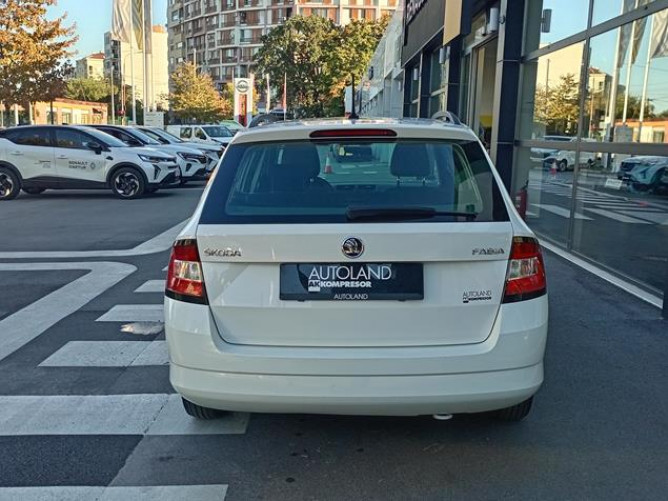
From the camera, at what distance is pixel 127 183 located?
53.1 ft

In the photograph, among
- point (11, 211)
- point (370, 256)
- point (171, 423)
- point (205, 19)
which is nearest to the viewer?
point (370, 256)

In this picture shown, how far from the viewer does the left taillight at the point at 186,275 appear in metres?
3.25

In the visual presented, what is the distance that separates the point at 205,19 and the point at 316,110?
60548mm

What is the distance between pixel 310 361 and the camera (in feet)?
10.3

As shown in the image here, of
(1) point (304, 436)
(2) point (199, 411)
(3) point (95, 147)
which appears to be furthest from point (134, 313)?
(3) point (95, 147)

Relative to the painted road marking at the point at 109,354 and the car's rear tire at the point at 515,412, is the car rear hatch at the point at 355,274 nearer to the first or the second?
the car's rear tire at the point at 515,412

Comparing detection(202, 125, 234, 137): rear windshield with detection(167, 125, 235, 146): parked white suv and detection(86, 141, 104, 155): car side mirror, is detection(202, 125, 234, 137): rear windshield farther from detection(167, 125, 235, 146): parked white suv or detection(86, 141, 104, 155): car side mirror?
detection(86, 141, 104, 155): car side mirror

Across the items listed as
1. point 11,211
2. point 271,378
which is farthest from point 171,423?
point 11,211

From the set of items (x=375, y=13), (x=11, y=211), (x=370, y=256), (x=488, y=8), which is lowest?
(x=11, y=211)

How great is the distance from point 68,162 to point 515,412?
1438 centimetres

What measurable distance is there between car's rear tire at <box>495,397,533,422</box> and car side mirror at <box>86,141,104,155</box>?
13.9m

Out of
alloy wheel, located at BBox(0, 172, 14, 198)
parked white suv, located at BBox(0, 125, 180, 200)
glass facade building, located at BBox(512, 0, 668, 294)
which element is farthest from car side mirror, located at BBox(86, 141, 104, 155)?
glass facade building, located at BBox(512, 0, 668, 294)

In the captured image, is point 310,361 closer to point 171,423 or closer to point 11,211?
point 171,423

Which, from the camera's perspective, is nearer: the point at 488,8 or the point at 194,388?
the point at 194,388
